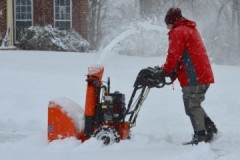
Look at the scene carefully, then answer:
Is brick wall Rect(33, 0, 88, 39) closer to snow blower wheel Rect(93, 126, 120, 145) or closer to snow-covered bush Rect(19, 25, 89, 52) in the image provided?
snow-covered bush Rect(19, 25, 89, 52)

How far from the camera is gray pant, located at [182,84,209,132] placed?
239 inches

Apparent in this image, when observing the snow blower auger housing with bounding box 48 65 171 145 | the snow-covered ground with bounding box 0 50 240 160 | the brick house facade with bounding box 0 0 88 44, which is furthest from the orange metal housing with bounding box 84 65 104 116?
the brick house facade with bounding box 0 0 88 44

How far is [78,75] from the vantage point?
10.6 meters

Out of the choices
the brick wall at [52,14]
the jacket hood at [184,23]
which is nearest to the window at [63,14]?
the brick wall at [52,14]

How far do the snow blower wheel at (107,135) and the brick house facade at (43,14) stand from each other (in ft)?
51.5

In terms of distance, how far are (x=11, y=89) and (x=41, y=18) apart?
12833mm

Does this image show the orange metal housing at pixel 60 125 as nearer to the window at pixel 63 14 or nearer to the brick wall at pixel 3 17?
the brick wall at pixel 3 17

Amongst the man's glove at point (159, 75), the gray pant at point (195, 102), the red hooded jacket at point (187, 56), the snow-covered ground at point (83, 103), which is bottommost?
the snow-covered ground at point (83, 103)

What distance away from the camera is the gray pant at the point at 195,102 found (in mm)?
6059

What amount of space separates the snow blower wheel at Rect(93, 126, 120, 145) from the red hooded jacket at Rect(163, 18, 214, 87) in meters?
0.95

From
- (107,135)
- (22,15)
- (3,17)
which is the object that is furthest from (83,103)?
(22,15)

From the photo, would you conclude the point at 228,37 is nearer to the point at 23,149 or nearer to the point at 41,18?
the point at 41,18

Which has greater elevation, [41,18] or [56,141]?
[41,18]

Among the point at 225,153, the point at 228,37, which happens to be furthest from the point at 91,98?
the point at 228,37
